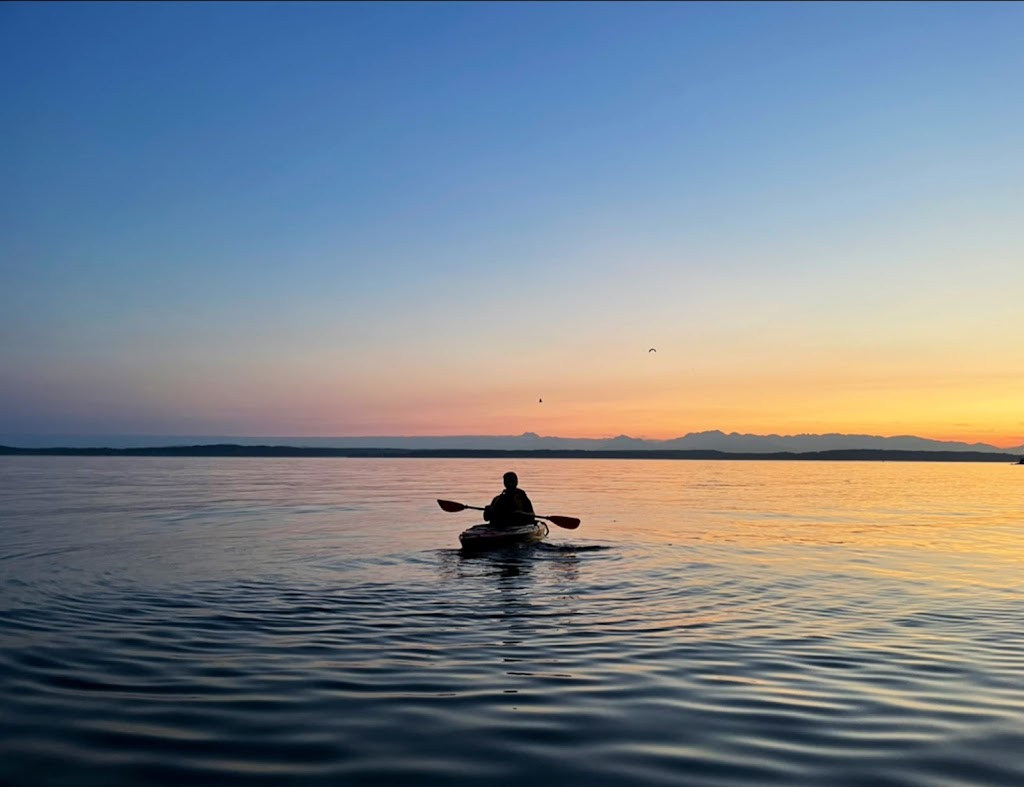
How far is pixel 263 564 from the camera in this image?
2125 centimetres

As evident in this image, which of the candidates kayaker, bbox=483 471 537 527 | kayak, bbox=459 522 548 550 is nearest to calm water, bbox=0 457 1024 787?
kayak, bbox=459 522 548 550

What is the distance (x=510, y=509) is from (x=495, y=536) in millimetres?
1476

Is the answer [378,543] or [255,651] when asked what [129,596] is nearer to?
[255,651]

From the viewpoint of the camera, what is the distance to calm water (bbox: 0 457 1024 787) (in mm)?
7027

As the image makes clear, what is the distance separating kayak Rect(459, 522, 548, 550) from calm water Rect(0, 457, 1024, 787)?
64 centimetres

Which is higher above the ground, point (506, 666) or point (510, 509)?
point (510, 509)

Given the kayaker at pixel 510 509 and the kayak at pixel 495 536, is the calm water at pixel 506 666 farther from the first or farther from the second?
the kayaker at pixel 510 509

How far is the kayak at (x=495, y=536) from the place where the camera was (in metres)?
24.5

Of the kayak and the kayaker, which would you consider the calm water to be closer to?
the kayak

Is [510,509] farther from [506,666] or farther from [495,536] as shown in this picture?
[506,666]

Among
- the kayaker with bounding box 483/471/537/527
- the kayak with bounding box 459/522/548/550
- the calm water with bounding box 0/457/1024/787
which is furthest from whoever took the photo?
the kayaker with bounding box 483/471/537/527

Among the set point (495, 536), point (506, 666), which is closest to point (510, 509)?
point (495, 536)

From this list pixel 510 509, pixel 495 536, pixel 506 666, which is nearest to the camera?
pixel 506 666

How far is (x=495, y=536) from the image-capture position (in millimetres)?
24703
